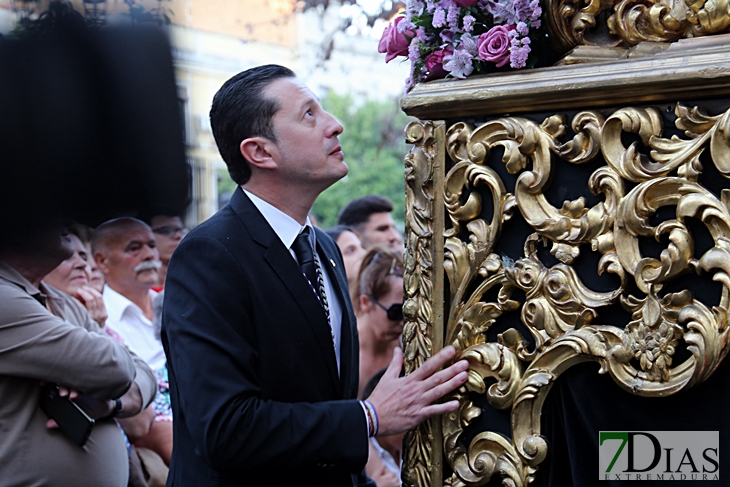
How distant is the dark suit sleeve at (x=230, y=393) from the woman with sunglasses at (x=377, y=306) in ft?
5.35

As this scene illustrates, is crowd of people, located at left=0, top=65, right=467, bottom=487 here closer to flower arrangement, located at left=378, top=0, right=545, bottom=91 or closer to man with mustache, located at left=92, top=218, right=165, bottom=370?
flower arrangement, located at left=378, top=0, right=545, bottom=91

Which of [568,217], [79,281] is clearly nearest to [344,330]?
[568,217]

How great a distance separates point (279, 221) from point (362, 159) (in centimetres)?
2124

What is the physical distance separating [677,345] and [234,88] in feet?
4.12

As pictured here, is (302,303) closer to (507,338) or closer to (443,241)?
(443,241)

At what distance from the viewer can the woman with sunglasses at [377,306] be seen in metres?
3.56

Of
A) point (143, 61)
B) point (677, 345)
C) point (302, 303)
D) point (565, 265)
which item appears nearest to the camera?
point (677, 345)

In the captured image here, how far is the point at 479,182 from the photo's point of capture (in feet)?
6.03

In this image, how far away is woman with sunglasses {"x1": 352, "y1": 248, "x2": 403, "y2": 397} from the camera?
11.7ft

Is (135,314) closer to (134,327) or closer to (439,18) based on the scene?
(134,327)

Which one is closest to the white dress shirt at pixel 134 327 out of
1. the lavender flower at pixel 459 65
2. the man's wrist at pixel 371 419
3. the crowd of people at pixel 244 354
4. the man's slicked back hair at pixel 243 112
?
the crowd of people at pixel 244 354

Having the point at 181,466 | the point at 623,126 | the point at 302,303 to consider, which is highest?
the point at 623,126

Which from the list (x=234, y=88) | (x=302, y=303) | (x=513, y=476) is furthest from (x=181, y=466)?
(x=234, y=88)

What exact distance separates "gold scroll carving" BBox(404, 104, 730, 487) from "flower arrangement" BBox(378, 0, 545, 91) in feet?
0.47
